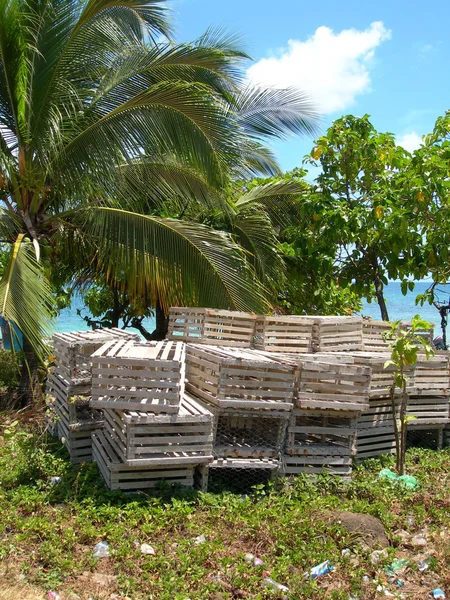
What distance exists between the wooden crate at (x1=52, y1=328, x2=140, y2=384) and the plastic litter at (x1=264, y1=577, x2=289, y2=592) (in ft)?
9.94

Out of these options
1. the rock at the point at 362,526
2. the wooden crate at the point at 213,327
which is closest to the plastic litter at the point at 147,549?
the rock at the point at 362,526

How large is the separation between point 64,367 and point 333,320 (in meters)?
3.36

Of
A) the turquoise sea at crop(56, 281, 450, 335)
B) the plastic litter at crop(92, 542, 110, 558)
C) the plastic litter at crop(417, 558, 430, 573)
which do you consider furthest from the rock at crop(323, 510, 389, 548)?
the turquoise sea at crop(56, 281, 450, 335)

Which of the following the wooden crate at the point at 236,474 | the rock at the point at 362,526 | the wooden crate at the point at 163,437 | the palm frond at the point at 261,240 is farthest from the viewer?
the palm frond at the point at 261,240

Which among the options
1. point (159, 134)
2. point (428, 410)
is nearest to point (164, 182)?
point (159, 134)

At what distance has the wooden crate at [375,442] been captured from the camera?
6.93 meters

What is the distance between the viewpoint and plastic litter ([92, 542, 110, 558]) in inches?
172

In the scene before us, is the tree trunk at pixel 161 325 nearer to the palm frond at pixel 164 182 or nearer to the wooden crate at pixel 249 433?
the palm frond at pixel 164 182

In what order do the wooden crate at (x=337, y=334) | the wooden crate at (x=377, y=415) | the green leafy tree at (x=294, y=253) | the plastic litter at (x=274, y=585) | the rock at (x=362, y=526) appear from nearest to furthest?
the plastic litter at (x=274, y=585)
the rock at (x=362, y=526)
the wooden crate at (x=377, y=415)
the wooden crate at (x=337, y=334)
the green leafy tree at (x=294, y=253)

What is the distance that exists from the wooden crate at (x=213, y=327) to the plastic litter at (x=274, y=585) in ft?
11.1

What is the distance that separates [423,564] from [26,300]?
4588 mm

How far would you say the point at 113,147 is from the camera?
26.4ft

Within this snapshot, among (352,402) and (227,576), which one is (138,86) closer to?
(352,402)

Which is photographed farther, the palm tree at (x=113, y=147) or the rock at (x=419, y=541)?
the palm tree at (x=113, y=147)
